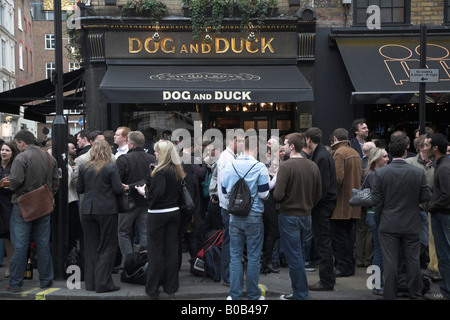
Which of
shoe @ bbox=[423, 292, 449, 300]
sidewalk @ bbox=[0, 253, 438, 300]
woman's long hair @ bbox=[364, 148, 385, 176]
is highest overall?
woman's long hair @ bbox=[364, 148, 385, 176]

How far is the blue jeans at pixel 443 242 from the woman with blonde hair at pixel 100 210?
405cm

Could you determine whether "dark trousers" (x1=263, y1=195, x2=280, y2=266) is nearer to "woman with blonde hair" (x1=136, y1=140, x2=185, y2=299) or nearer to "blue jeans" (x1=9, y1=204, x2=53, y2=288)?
"woman with blonde hair" (x1=136, y1=140, x2=185, y2=299)

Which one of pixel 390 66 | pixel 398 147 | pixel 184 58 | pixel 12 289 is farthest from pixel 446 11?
pixel 12 289

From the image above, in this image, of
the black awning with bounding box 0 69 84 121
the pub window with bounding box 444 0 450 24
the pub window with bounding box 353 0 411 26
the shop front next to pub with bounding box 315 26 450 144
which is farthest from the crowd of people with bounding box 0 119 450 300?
the pub window with bounding box 444 0 450 24

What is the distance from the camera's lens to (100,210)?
6.56 metres

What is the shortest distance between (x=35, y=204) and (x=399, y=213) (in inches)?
182

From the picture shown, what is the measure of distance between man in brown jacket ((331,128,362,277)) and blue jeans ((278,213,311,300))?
154 cm

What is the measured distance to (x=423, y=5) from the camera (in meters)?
12.0

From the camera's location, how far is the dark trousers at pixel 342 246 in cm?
754

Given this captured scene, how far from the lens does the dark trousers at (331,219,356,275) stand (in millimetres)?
7539

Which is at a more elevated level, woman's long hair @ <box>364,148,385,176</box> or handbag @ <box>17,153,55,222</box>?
woman's long hair @ <box>364,148,385,176</box>

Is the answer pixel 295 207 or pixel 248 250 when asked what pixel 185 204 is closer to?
pixel 248 250

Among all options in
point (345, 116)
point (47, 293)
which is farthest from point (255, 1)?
point (47, 293)

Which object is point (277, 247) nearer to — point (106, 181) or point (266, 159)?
point (266, 159)
